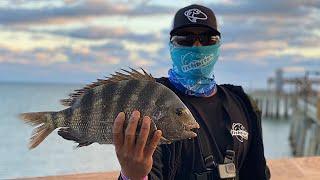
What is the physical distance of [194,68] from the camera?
7.24ft

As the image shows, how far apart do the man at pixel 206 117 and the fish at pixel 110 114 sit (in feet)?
0.90

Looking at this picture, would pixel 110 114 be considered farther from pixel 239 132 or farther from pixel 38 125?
pixel 239 132

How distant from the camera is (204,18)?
2182 millimetres

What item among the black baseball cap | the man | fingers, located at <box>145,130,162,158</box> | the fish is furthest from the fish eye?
the black baseball cap

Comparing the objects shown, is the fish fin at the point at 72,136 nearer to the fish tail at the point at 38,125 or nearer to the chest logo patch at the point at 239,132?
the fish tail at the point at 38,125

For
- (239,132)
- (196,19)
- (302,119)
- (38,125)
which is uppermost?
(196,19)

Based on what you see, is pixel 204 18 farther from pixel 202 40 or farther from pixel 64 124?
pixel 64 124

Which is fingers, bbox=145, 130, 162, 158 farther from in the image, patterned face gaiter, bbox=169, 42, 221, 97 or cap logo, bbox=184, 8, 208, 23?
cap logo, bbox=184, 8, 208, 23

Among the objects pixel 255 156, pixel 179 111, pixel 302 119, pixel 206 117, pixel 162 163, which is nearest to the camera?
pixel 179 111

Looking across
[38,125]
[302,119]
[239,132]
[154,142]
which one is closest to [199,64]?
[239,132]

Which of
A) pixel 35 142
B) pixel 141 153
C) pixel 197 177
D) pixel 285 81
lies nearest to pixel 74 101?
pixel 35 142

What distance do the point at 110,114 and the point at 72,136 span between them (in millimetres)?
180

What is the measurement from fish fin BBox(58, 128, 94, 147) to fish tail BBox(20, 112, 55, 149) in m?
0.04

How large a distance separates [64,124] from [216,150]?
0.71 metres
